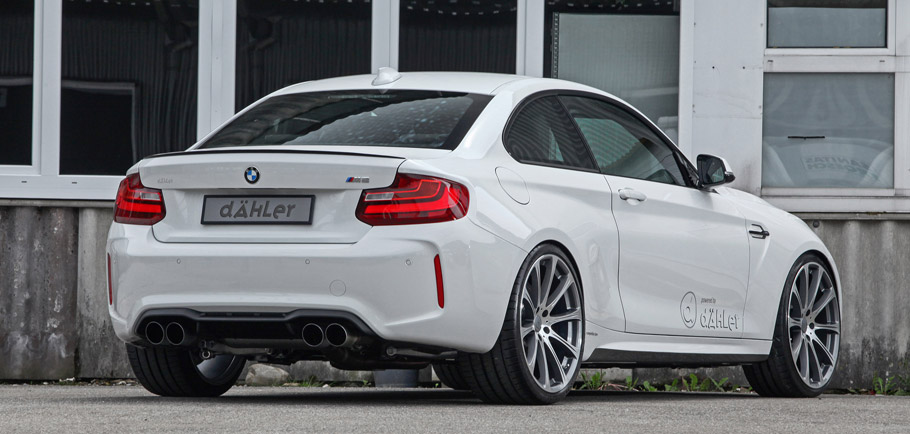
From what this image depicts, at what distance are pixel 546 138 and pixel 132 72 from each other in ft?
16.1

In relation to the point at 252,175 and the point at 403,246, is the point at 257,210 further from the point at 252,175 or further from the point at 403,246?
the point at 403,246

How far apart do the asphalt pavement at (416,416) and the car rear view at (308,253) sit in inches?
10.8

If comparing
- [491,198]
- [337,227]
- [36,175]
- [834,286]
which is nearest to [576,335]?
[491,198]

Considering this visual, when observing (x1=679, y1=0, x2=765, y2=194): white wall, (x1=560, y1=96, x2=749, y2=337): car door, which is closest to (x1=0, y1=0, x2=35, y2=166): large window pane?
(x1=679, y1=0, x2=765, y2=194): white wall

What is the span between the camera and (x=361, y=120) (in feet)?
20.2

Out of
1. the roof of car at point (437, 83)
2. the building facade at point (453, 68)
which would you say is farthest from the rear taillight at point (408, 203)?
the building facade at point (453, 68)

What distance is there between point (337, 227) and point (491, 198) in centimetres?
62

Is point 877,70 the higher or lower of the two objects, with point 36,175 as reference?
higher

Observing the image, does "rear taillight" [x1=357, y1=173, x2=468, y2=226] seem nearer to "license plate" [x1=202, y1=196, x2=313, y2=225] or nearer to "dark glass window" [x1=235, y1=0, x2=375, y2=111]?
"license plate" [x1=202, y1=196, x2=313, y2=225]

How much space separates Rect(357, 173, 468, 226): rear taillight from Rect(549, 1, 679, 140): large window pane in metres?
5.12

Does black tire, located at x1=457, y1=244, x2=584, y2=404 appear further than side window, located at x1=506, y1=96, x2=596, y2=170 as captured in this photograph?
No

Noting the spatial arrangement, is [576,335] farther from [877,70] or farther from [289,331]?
[877,70]

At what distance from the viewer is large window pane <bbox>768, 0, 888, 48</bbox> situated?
1019 centimetres

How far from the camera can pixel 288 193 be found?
552cm
